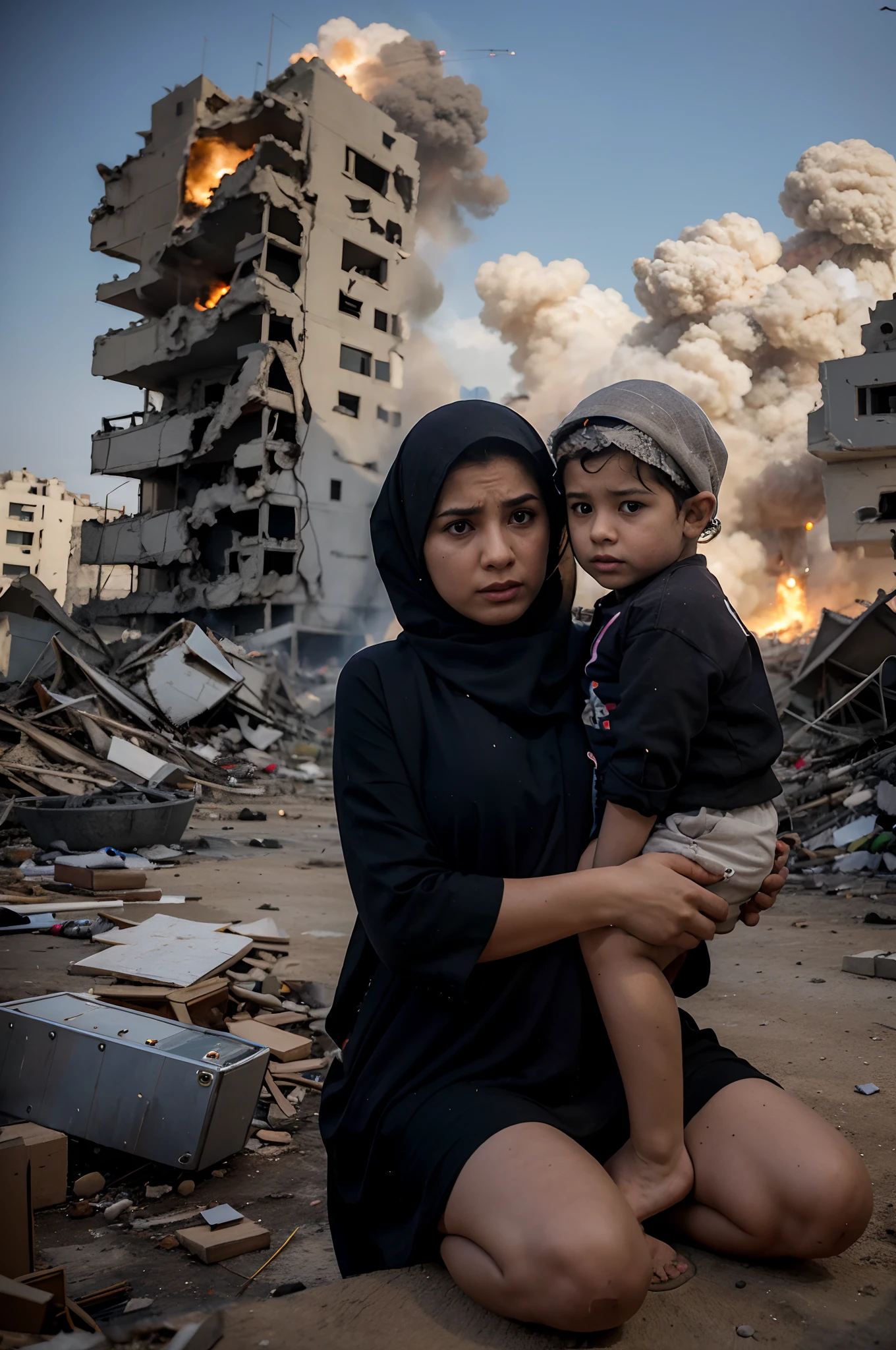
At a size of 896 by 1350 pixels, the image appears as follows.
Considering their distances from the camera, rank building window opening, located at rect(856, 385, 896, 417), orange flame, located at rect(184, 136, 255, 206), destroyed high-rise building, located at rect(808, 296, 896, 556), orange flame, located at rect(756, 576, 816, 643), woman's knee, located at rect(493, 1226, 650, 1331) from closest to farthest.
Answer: woman's knee, located at rect(493, 1226, 650, 1331), destroyed high-rise building, located at rect(808, 296, 896, 556), building window opening, located at rect(856, 385, 896, 417), orange flame, located at rect(184, 136, 255, 206), orange flame, located at rect(756, 576, 816, 643)

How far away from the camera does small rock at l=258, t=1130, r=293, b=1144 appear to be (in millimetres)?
2879

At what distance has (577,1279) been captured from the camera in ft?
4.25

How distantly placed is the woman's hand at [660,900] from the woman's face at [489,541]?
1.86 feet

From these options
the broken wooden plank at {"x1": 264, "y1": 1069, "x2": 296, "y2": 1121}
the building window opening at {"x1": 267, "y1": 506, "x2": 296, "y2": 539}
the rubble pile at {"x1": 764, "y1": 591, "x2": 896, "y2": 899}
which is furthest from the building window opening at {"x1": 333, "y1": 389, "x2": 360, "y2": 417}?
the broken wooden plank at {"x1": 264, "y1": 1069, "x2": 296, "y2": 1121}

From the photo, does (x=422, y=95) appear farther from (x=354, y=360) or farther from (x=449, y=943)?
(x=449, y=943)

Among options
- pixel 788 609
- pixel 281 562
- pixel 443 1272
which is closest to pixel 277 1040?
pixel 443 1272

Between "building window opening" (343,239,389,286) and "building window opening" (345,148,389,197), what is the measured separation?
2068mm

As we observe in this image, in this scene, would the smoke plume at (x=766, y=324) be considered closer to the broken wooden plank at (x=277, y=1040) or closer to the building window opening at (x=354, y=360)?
the building window opening at (x=354, y=360)

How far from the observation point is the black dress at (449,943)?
155 centimetres

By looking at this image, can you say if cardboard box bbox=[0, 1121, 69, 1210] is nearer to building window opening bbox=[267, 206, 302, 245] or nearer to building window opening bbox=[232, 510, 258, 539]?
building window opening bbox=[232, 510, 258, 539]

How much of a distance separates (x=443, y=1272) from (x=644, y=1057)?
521 mm

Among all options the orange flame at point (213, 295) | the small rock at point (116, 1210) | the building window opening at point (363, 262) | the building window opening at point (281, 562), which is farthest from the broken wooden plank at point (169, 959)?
the orange flame at point (213, 295)

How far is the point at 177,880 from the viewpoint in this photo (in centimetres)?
666

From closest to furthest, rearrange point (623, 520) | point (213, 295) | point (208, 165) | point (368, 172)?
point (623, 520)
point (368, 172)
point (208, 165)
point (213, 295)
